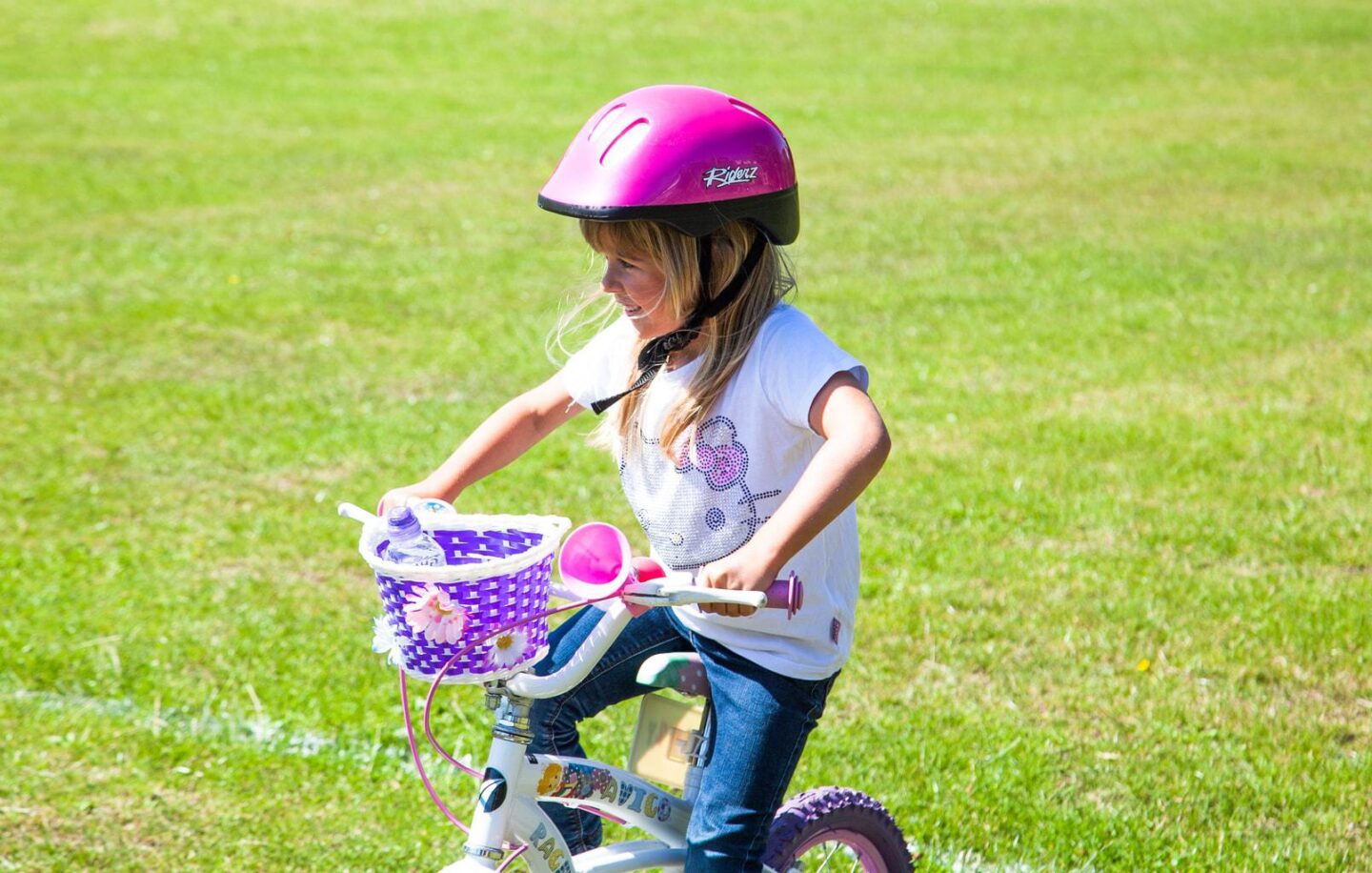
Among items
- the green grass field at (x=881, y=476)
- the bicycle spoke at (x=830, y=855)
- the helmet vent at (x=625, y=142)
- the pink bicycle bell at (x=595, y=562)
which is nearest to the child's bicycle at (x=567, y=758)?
the pink bicycle bell at (x=595, y=562)

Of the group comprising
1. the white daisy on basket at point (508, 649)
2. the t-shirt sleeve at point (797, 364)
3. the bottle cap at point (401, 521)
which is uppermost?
the t-shirt sleeve at point (797, 364)

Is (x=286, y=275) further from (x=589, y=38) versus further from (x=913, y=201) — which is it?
(x=589, y=38)

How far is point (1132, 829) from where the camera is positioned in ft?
12.7

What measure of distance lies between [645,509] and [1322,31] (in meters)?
23.6

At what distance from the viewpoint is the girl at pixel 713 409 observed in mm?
2605

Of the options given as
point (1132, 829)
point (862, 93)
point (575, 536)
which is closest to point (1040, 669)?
point (1132, 829)

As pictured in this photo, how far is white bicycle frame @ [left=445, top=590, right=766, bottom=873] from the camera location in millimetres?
2445

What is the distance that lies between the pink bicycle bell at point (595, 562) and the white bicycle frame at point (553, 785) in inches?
1.4

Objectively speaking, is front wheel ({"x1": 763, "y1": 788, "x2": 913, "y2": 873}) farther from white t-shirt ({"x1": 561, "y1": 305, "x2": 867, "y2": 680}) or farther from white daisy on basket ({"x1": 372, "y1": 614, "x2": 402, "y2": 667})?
white daisy on basket ({"x1": 372, "y1": 614, "x2": 402, "y2": 667})

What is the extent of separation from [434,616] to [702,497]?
0.71m

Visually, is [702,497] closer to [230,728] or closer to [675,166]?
[675,166]

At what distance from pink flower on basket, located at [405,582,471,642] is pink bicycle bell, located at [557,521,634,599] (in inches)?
8.3

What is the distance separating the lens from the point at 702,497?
2.78m

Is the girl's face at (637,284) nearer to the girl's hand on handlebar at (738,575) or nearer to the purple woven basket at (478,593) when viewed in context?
the purple woven basket at (478,593)
